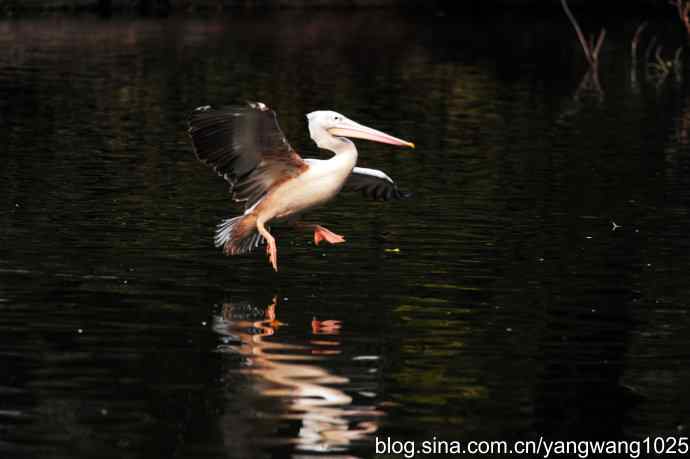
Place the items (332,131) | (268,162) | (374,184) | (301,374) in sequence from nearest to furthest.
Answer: (301,374) → (332,131) → (268,162) → (374,184)

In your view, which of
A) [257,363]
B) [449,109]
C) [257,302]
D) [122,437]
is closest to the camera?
[122,437]

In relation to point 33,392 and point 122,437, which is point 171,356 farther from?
point 122,437

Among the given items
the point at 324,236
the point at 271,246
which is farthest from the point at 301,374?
the point at 324,236

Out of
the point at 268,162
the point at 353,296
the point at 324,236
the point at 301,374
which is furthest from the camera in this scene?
the point at 324,236

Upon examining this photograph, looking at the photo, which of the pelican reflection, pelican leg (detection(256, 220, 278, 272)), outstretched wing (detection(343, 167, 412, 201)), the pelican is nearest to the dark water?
the pelican reflection

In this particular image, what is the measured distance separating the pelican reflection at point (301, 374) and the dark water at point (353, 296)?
0.02 meters

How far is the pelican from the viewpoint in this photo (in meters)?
13.0

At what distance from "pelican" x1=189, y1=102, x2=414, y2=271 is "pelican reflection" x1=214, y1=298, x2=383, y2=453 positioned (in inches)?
44.4

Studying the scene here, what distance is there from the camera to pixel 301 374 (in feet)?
33.8

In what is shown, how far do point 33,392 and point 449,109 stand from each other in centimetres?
2335

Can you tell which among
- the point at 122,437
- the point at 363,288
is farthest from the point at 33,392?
the point at 363,288

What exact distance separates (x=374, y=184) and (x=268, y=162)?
4.68 ft

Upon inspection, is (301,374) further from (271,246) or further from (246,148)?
(246,148)

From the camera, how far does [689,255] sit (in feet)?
50.5
